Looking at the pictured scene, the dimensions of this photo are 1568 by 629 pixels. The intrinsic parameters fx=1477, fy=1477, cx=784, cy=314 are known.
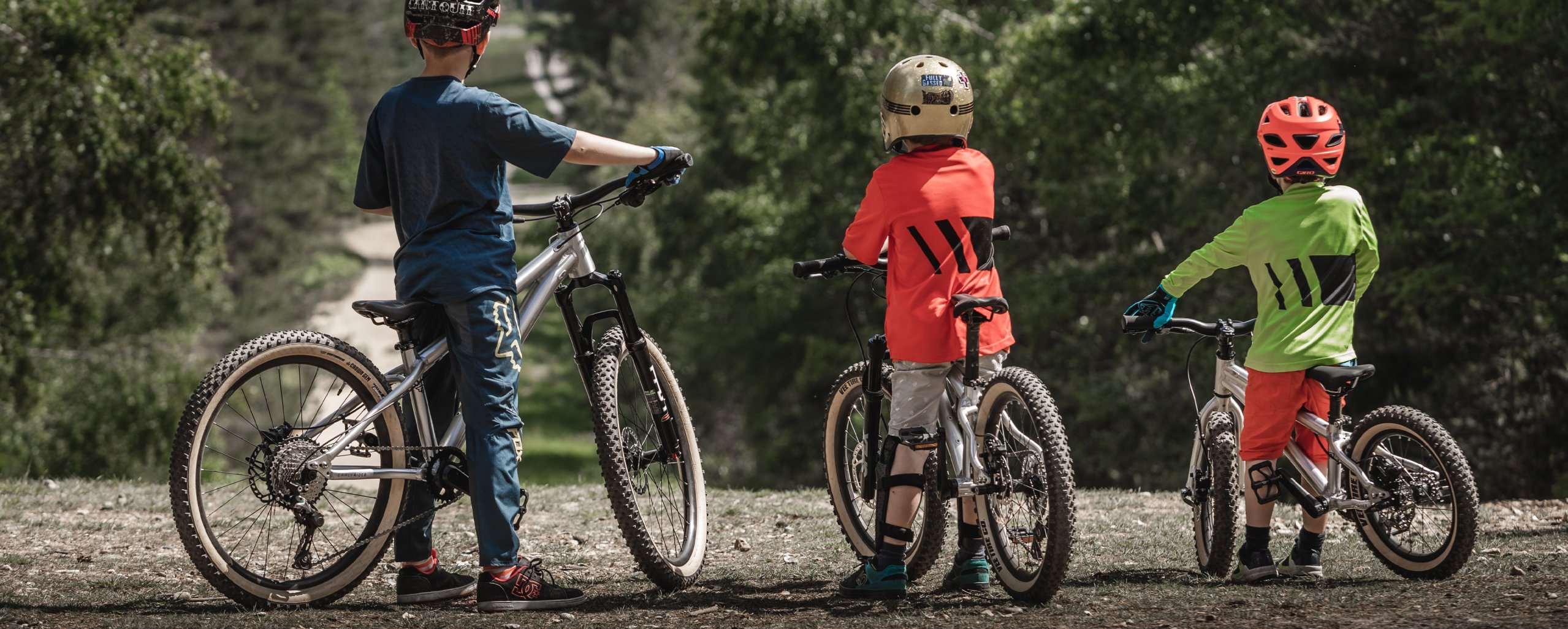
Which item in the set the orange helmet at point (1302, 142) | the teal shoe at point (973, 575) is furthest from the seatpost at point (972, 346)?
the orange helmet at point (1302, 142)

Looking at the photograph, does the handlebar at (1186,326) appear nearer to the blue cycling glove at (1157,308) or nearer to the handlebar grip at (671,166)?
the blue cycling glove at (1157,308)

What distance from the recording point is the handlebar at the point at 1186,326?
520cm

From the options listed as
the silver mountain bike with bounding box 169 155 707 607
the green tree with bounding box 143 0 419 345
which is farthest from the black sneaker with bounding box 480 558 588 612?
the green tree with bounding box 143 0 419 345

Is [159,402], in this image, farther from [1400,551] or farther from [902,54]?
[1400,551]

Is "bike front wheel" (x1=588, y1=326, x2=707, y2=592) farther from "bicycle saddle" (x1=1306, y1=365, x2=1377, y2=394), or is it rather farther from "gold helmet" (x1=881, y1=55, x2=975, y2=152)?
"bicycle saddle" (x1=1306, y1=365, x2=1377, y2=394)

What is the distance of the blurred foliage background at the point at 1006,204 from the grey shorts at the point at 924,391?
9.76m

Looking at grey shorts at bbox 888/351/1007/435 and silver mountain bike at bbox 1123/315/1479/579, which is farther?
silver mountain bike at bbox 1123/315/1479/579

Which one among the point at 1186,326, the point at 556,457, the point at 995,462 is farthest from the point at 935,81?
the point at 556,457

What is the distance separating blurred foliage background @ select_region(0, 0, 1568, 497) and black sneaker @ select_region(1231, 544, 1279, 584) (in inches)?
342

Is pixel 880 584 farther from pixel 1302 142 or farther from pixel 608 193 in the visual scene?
pixel 1302 142

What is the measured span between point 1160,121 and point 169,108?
478 inches

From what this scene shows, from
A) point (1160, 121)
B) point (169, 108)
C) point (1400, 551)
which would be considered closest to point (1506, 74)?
point (1160, 121)

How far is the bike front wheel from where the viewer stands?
4.84 metres

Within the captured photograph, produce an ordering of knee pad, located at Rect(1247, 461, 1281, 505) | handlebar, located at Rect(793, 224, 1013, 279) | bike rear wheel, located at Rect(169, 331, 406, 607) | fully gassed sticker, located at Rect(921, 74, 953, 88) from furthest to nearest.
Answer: knee pad, located at Rect(1247, 461, 1281, 505), handlebar, located at Rect(793, 224, 1013, 279), fully gassed sticker, located at Rect(921, 74, 953, 88), bike rear wheel, located at Rect(169, 331, 406, 607)
